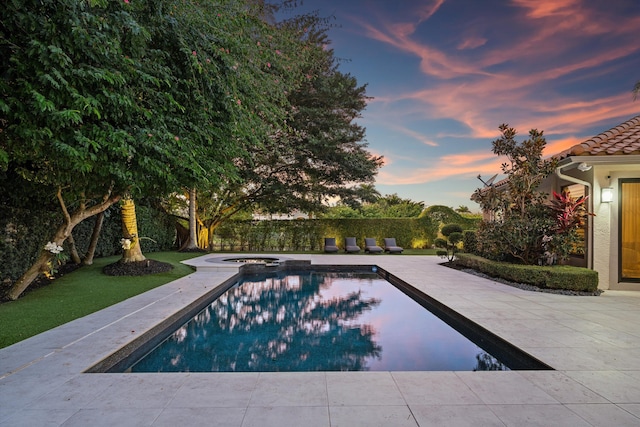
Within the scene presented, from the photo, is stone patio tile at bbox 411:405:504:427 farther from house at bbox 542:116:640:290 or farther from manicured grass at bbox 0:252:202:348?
house at bbox 542:116:640:290

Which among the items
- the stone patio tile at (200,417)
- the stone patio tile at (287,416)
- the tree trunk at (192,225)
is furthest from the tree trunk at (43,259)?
the tree trunk at (192,225)

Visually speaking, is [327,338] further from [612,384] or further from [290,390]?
[612,384]

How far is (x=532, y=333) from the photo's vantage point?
14.9 feet

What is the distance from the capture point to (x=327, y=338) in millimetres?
5398

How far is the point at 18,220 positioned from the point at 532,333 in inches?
363

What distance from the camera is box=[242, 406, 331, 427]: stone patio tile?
2.44m

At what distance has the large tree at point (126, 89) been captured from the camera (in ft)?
12.0

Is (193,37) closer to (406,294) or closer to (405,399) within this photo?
(405,399)

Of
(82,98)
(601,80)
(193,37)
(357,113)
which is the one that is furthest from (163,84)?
(601,80)

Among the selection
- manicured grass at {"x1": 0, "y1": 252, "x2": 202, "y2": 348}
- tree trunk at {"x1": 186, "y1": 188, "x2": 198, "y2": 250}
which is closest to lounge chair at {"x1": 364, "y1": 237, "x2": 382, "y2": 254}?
tree trunk at {"x1": 186, "y1": 188, "x2": 198, "y2": 250}

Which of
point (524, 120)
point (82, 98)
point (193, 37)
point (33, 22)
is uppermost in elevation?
point (524, 120)

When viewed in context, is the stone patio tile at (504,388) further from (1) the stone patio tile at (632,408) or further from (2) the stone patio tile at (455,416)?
(1) the stone patio tile at (632,408)

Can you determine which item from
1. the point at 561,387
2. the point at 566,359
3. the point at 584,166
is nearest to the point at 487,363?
the point at 566,359

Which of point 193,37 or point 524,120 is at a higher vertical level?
point 524,120
